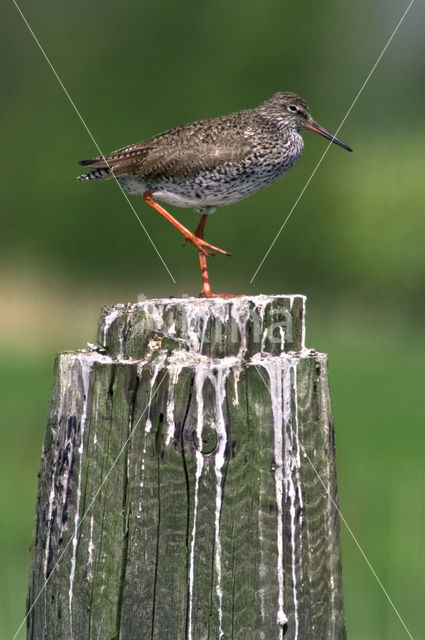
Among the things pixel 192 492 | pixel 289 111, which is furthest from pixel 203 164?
pixel 192 492

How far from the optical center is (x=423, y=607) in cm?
661

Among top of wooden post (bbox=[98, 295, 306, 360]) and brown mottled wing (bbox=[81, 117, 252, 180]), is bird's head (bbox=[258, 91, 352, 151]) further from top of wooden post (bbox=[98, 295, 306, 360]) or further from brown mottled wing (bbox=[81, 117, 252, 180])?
top of wooden post (bbox=[98, 295, 306, 360])

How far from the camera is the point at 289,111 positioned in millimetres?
7145

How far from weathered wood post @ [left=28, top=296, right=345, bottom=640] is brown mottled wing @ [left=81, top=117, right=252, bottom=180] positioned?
284cm

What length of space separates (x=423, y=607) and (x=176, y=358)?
400 centimetres

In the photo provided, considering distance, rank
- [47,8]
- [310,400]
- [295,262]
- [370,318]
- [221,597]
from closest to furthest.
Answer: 1. [221,597]
2. [310,400]
3. [370,318]
4. [295,262]
5. [47,8]

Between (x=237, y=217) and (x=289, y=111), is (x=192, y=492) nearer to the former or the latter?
(x=289, y=111)

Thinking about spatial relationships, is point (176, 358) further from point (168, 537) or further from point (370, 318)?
point (370, 318)

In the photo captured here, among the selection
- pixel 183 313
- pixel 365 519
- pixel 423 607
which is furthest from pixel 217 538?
pixel 365 519

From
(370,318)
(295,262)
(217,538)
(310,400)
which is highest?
(295,262)

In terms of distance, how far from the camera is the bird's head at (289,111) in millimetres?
7012

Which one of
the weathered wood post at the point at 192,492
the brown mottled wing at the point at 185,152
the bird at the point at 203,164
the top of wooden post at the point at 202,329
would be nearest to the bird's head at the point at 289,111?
the bird at the point at 203,164

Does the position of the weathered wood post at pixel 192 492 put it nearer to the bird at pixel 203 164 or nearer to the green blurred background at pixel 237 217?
the bird at pixel 203 164

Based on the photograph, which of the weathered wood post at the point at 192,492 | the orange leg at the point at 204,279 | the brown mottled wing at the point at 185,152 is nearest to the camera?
the weathered wood post at the point at 192,492
